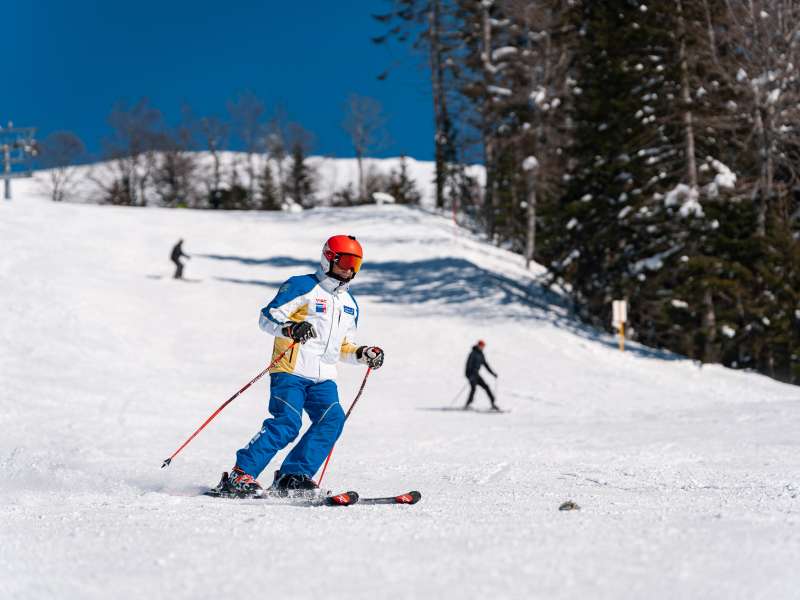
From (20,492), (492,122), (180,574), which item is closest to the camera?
(180,574)

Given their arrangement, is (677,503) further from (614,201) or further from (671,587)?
(614,201)

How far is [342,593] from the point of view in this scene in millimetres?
2652

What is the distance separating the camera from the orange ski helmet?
18.3 feet

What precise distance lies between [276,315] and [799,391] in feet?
47.1

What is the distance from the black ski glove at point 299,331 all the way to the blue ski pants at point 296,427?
350mm

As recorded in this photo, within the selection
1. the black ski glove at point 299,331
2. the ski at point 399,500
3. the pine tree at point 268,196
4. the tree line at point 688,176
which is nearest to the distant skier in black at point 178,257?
the tree line at point 688,176

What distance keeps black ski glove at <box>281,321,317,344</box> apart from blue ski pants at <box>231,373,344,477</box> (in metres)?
0.35

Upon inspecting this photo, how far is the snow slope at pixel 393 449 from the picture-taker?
2930mm

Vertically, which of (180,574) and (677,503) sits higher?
(180,574)

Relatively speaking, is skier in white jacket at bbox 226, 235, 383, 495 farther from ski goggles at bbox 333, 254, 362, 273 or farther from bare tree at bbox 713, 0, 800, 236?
bare tree at bbox 713, 0, 800, 236

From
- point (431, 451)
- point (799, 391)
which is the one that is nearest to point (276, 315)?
point (431, 451)

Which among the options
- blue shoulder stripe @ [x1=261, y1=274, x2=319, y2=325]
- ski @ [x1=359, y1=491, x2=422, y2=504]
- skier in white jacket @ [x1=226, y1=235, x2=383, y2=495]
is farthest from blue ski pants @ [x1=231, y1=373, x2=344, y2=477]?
ski @ [x1=359, y1=491, x2=422, y2=504]

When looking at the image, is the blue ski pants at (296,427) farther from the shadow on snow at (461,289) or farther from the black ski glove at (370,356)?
the shadow on snow at (461,289)

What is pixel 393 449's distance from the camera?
975 cm
